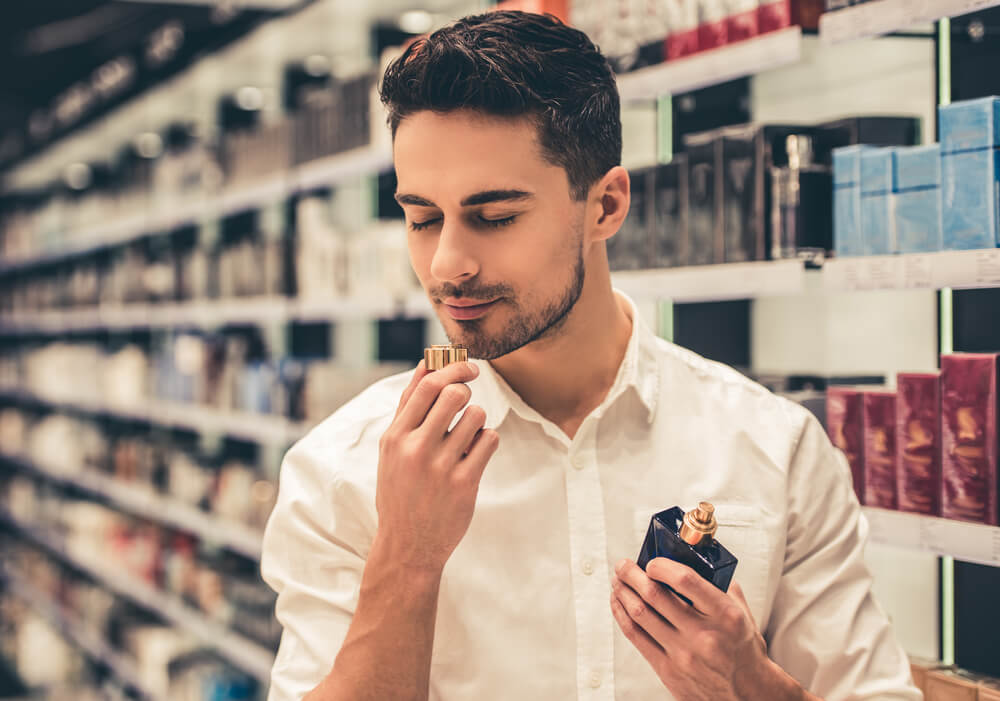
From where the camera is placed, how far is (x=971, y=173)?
1.75 metres

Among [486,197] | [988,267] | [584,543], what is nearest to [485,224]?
[486,197]

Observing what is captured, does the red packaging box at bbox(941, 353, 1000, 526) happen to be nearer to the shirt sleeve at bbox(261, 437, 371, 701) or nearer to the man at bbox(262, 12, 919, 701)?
the man at bbox(262, 12, 919, 701)

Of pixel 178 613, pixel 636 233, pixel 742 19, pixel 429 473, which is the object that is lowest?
pixel 178 613

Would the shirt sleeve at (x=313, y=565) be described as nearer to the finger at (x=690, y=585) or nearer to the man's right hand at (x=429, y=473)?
the man's right hand at (x=429, y=473)

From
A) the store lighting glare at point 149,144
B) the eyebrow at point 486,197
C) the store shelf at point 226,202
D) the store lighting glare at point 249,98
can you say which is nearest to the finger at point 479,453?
the eyebrow at point 486,197

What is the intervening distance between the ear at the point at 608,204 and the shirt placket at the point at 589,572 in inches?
11.3

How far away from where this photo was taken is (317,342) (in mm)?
4410

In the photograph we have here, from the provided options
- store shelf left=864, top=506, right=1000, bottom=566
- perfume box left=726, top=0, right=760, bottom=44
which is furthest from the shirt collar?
perfume box left=726, top=0, right=760, bottom=44

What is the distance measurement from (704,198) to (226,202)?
2.70 meters

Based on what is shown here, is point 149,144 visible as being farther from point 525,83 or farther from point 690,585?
point 690,585

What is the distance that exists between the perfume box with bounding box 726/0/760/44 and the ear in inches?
30.7

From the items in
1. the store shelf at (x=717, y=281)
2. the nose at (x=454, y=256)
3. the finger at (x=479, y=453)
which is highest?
the nose at (x=454, y=256)

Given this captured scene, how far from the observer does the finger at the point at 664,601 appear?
120cm

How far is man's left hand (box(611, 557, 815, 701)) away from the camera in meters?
A: 1.18
